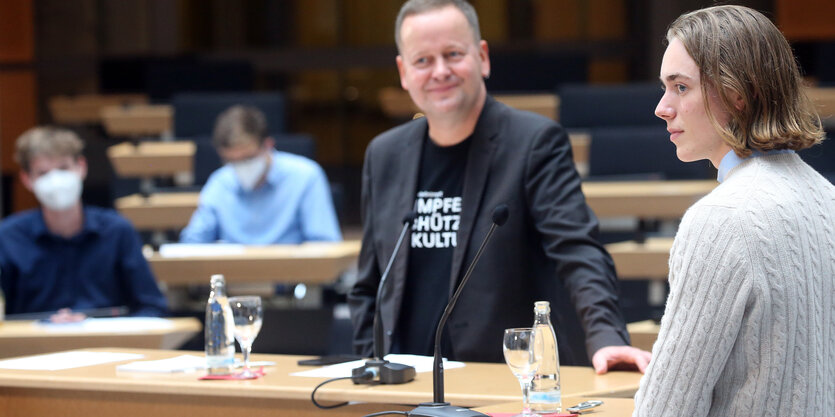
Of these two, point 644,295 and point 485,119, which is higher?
point 485,119

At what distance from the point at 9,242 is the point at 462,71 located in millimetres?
2291

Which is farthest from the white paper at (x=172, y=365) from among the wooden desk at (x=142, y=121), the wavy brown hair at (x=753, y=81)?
the wooden desk at (x=142, y=121)

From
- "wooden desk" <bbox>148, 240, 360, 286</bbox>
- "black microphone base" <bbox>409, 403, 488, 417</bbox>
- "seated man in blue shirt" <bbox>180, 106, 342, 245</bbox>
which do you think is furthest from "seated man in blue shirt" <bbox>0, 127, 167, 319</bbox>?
"black microphone base" <bbox>409, 403, 488, 417</bbox>

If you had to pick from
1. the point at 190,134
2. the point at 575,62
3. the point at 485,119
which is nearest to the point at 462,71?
the point at 485,119

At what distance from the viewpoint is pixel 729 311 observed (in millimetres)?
1424

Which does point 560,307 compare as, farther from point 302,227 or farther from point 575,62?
point 575,62

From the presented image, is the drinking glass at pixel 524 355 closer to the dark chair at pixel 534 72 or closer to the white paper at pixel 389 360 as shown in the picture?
the white paper at pixel 389 360

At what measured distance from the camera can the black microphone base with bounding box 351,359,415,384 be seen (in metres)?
2.26

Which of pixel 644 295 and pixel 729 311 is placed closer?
pixel 729 311

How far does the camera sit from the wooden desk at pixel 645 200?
4934 mm

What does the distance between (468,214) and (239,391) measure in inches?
29.9

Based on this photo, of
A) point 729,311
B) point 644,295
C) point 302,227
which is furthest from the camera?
point 302,227

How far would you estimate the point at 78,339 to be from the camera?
137 inches

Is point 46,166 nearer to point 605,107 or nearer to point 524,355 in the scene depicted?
point 524,355
